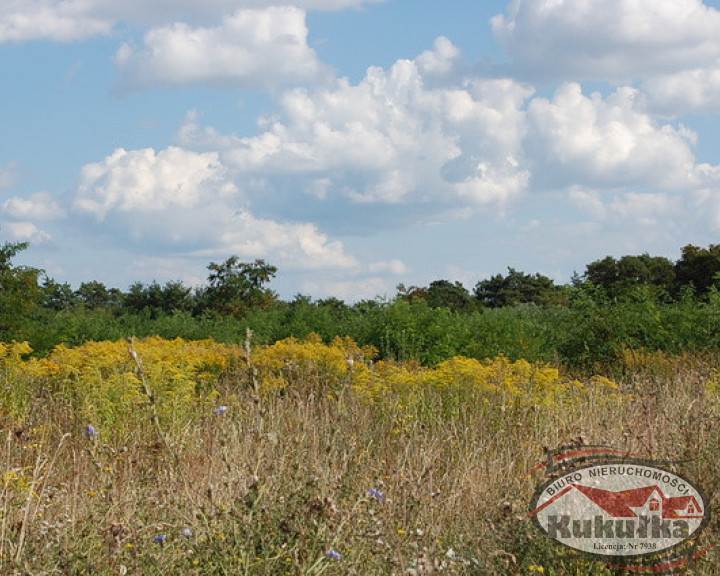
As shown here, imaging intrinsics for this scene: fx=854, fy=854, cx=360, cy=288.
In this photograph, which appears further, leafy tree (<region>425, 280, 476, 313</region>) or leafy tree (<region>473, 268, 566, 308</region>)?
leafy tree (<region>473, 268, 566, 308</region>)

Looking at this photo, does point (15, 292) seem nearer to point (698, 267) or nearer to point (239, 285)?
point (239, 285)

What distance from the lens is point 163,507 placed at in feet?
14.8

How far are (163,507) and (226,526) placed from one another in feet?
2.94

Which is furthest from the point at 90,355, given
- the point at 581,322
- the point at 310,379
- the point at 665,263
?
the point at 665,263

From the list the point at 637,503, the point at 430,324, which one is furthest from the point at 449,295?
the point at 637,503

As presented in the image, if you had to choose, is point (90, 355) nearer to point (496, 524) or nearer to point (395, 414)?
point (395, 414)

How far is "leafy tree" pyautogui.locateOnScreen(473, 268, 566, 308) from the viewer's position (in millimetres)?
33156

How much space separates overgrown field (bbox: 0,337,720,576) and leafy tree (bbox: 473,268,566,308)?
72.6ft

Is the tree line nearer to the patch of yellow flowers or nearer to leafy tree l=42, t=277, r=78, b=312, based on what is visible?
the patch of yellow flowers

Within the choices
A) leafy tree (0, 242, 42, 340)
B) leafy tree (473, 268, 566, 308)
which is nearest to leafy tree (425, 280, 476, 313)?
leafy tree (473, 268, 566, 308)

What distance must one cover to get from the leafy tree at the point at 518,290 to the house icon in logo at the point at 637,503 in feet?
92.7

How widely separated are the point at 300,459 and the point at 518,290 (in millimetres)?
30098

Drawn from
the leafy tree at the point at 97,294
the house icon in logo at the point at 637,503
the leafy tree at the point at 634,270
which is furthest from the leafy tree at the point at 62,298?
the house icon in logo at the point at 637,503

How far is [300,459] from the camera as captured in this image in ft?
14.1
